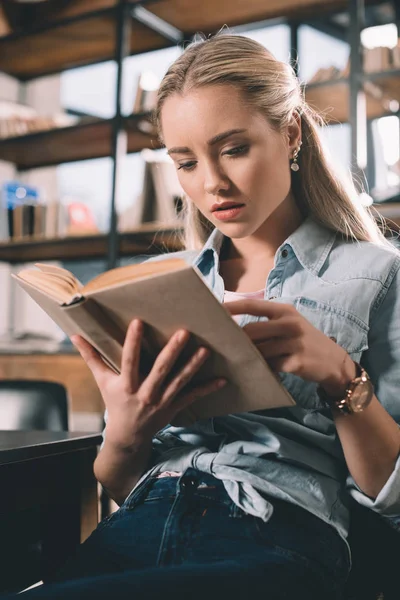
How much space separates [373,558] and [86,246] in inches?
96.8

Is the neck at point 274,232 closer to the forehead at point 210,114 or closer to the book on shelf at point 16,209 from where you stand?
the forehead at point 210,114

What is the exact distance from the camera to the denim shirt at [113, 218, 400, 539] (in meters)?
0.86

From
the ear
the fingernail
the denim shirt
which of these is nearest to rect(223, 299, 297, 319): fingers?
the fingernail

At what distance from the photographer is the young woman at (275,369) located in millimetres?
767

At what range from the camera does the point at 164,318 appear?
2.36 feet

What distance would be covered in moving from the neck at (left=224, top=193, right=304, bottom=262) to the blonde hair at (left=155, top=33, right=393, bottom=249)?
2cm

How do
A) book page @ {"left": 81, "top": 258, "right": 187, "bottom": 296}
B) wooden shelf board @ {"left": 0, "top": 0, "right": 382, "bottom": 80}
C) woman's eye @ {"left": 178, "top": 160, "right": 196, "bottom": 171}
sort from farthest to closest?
wooden shelf board @ {"left": 0, "top": 0, "right": 382, "bottom": 80}, woman's eye @ {"left": 178, "top": 160, "right": 196, "bottom": 171}, book page @ {"left": 81, "top": 258, "right": 187, "bottom": 296}

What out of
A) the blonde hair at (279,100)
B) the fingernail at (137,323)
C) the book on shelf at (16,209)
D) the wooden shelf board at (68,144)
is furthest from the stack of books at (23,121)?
the fingernail at (137,323)

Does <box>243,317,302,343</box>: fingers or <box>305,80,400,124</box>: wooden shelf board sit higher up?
<box>305,80,400,124</box>: wooden shelf board

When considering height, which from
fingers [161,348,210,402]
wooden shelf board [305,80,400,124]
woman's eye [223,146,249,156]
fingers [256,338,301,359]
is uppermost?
wooden shelf board [305,80,400,124]

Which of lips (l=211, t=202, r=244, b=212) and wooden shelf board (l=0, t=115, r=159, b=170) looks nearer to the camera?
lips (l=211, t=202, r=244, b=212)

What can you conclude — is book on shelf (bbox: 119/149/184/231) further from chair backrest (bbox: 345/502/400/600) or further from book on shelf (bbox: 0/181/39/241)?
chair backrest (bbox: 345/502/400/600)

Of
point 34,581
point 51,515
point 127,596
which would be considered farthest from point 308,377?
point 34,581

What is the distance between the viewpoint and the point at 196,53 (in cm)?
105
